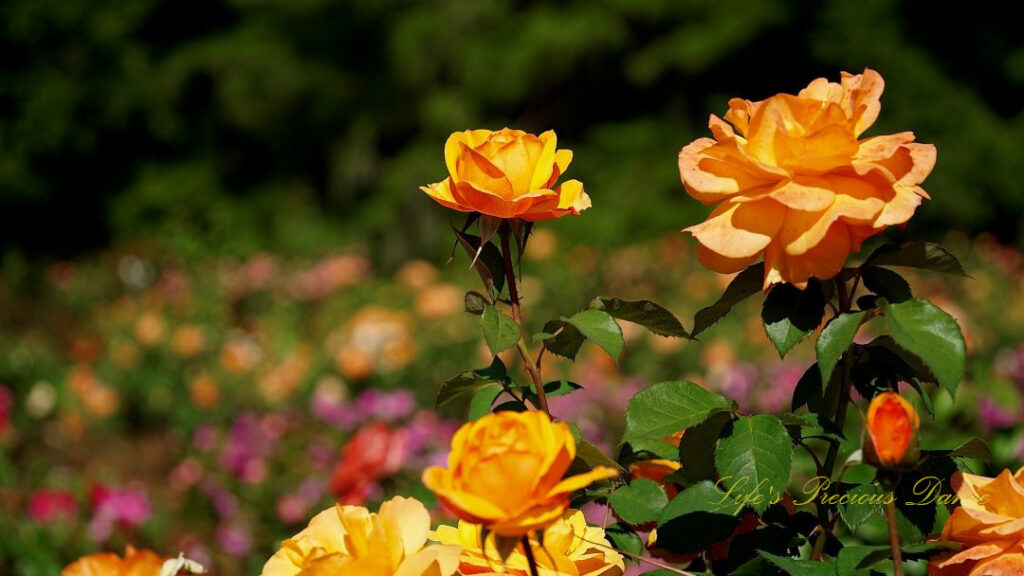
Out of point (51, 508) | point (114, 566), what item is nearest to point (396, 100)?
point (51, 508)

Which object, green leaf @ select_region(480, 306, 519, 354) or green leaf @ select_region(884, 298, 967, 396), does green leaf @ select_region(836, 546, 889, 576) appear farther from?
green leaf @ select_region(480, 306, 519, 354)

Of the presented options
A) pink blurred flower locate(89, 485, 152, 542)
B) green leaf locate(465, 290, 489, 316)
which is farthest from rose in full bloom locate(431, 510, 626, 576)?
pink blurred flower locate(89, 485, 152, 542)

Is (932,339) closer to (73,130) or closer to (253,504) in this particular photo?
(253,504)

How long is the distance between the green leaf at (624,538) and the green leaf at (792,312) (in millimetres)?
154

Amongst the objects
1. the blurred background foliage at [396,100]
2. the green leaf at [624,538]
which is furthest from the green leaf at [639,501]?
the blurred background foliage at [396,100]

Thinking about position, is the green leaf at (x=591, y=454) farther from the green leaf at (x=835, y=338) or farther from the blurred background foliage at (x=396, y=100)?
the blurred background foliage at (x=396, y=100)

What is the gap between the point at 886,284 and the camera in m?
0.58

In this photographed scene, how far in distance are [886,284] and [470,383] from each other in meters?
0.25

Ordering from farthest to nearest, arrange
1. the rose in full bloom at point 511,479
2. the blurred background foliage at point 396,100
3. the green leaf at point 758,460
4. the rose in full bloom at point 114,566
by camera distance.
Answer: the blurred background foliage at point 396,100 < the rose in full bloom at point 114,566 < the green leaf at point 758,460 < the rose in full bloom at point 511,479

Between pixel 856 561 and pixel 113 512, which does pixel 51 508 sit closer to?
pixel 113 512

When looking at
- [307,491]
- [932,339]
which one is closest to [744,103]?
[932,339]

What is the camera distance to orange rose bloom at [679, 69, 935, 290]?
56 centimetres

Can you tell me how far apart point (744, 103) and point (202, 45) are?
9156mm

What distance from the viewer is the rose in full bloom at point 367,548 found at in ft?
1.67
